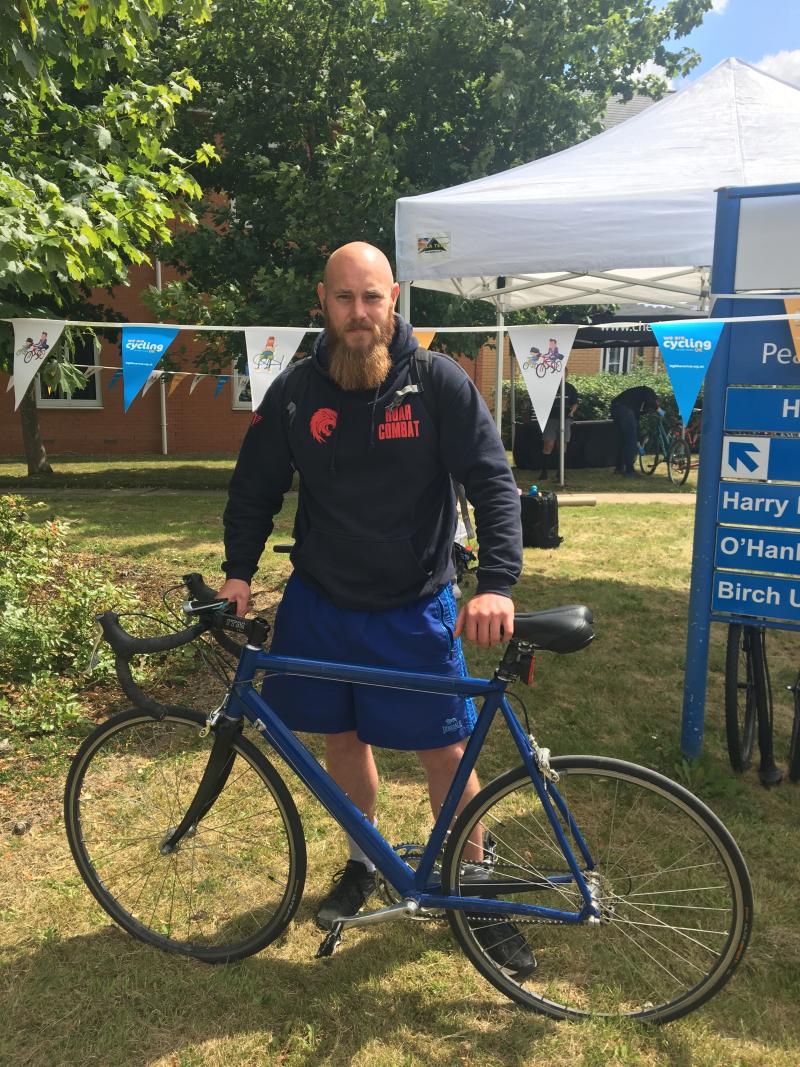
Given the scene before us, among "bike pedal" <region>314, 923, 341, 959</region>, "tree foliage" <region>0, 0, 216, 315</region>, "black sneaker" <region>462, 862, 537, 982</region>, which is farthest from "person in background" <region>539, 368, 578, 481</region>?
"bike pedal" <region>314, 923, 341, 959</region>

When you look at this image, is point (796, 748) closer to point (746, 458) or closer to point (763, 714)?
point (763, 714)

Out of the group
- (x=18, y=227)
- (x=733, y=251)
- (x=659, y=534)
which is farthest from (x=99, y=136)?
(x=659, y=534)

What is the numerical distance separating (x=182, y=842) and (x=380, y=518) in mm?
1253

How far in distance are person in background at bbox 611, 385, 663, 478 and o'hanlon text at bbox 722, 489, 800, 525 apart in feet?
35.4

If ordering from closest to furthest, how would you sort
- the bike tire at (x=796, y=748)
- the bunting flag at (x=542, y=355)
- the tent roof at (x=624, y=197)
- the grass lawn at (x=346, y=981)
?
the grass lawn at (x=346, y=981)
the bike tire at (x=796, y=748)
the tent roof at (x=624, y=197)
the bunting flag at (x=542, y=355)

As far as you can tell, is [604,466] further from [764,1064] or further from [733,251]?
[764,1064]

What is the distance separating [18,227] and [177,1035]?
383 centimetres

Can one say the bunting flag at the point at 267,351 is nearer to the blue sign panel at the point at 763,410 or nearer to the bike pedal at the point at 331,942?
the blue sign panel at the point at 763,410

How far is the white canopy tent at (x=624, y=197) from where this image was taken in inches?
174

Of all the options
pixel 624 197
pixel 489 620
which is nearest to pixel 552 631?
pixel 489 620

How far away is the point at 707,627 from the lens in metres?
3.58

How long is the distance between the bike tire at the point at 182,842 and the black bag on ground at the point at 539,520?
526 cm

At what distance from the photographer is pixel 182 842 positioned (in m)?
2.66

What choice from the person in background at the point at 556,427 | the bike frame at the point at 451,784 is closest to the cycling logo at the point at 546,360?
the bike frame at the point at 451,784
